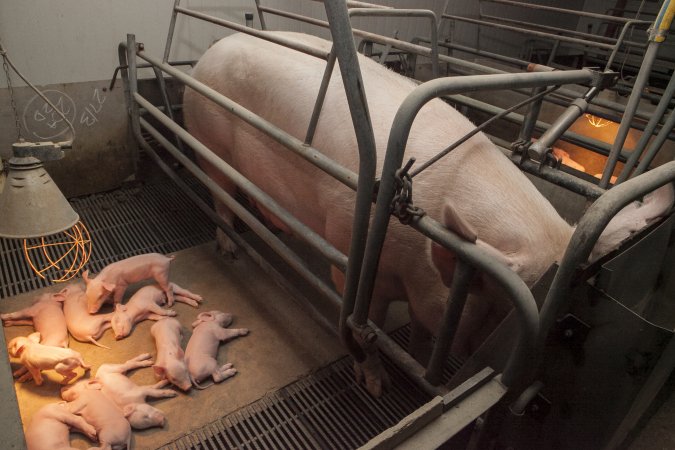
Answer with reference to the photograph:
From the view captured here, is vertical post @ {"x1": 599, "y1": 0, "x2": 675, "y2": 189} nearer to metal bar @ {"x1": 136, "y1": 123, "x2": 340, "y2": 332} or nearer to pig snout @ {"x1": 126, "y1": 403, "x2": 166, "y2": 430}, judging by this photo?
metal bar @ {"x1": 136, "y1": 123, "x2": 340, "y2": 332}

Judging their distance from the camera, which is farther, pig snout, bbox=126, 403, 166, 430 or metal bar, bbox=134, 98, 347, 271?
pig snout, bbox=126, 403, 166, 430

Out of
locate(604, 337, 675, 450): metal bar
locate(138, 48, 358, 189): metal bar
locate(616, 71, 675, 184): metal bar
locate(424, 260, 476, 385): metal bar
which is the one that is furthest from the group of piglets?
locate(616, 71, 675, 184): metal bar

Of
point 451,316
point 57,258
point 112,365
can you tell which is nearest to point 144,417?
point 112,365

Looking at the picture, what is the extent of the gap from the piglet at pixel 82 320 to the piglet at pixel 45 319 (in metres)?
0.04

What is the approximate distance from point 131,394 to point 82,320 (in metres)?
0.66

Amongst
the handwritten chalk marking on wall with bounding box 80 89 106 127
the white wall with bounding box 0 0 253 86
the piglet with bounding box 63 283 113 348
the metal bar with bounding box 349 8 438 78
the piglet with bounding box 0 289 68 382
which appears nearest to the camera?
the metal bar with bounding box 349 8 438 78

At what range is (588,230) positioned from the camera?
1.05 metres

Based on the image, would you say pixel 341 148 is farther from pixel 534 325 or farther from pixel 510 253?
pixel 534 325

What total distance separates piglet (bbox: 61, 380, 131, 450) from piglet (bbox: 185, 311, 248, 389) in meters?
0.41

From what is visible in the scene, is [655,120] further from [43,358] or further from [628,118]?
[43,358]

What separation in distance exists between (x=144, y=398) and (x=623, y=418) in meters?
2.06

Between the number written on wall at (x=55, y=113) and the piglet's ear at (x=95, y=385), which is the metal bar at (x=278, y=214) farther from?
the number written on wall at (x=55, y=113)

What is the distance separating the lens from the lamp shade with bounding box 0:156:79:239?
5.34 feet

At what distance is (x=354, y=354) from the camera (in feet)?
6.73
